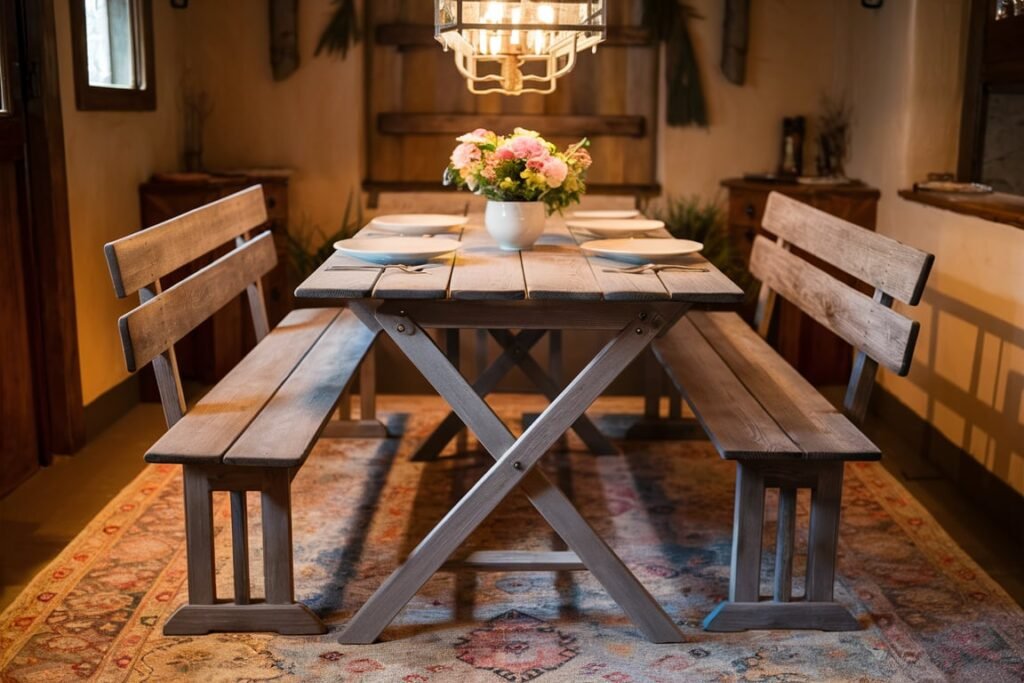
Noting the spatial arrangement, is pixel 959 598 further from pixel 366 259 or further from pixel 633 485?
pixel 366 259

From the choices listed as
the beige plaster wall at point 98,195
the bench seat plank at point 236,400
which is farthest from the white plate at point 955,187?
the beige plaster wall at point 98,195

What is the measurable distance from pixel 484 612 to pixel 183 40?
3654mm

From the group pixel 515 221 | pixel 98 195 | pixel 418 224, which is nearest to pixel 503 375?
pixel 418 224

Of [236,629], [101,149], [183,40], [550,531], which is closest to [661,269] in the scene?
[550,531]

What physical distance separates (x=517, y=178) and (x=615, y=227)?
567 millimetres

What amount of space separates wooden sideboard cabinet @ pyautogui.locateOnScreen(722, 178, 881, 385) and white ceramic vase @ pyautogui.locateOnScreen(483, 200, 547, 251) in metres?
2.01

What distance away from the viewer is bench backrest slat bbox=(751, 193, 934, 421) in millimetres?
2840

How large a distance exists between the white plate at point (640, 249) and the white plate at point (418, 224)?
0.59 metres

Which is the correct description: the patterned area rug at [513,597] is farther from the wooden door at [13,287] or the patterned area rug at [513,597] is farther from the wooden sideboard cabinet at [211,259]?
the wooden sideboard cabinet at [211,259]

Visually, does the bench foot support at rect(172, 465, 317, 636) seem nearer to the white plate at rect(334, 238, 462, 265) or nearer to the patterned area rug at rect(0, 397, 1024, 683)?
the patterned area rug at rect(0, 397, 1024, 683)

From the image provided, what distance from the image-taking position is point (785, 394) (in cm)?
317

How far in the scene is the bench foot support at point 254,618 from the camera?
280cm

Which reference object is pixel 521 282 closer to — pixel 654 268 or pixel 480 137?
pixel 654 268

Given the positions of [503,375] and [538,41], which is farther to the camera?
[503,375]
